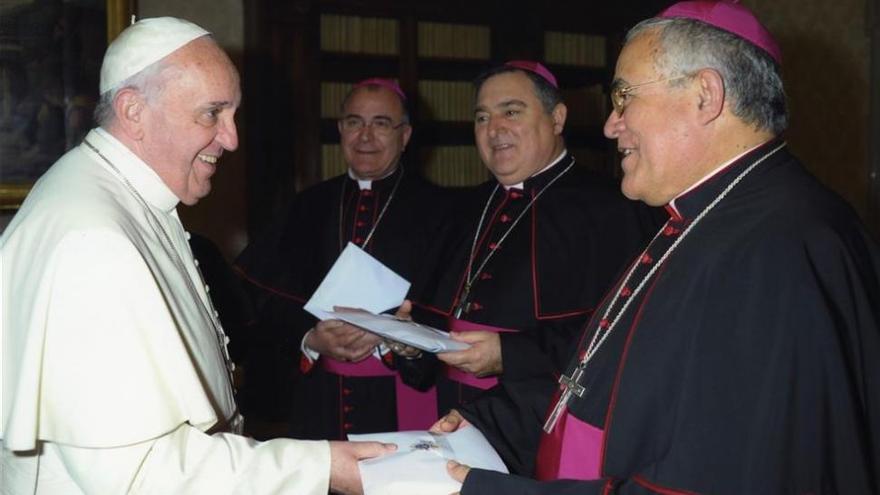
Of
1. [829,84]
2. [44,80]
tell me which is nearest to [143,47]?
[44,80]

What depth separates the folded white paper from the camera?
179cm

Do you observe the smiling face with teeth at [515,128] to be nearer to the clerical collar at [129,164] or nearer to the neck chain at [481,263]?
the neck chain at [481,263]

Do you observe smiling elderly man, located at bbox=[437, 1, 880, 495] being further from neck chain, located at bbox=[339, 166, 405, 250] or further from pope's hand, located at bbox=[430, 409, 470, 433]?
neck chain, located at bbox=[339, 166, 405, 250]

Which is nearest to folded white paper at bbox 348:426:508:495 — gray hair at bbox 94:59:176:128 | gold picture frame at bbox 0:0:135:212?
gray hair at bbox 94:59:176:128

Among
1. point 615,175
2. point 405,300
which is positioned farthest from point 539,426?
point 615,175

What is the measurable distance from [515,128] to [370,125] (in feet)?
3.01

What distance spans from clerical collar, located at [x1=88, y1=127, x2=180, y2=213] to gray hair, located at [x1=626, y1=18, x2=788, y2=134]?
1.18m

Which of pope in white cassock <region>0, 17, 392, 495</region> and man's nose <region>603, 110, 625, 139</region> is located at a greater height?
man's nose <region>603, 110, 625, 139</region>

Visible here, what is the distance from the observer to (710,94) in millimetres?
1714

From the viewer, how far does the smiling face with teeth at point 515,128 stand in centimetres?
317

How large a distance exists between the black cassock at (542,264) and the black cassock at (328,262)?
0.42 m

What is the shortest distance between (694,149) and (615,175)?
460 cm

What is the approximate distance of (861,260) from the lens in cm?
158

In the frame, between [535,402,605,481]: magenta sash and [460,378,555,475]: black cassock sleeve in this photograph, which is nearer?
[535,402,605,481]: magenta sash
